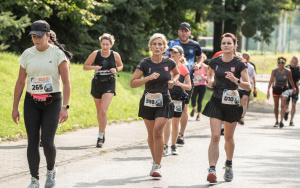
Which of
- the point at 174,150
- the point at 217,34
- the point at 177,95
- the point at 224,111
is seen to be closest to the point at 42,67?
the point at 224,111

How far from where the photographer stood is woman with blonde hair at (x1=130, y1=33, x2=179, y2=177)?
775 centimetres

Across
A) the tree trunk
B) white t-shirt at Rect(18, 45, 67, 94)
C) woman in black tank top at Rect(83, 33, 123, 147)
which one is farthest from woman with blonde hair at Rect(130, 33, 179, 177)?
the tree trunk

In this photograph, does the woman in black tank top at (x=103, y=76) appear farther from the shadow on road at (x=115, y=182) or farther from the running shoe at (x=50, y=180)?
the running shoe at (x=50, y=180)

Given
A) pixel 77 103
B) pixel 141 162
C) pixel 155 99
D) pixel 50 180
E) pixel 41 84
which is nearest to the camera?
pixel 41 84

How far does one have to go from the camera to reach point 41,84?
6.62m

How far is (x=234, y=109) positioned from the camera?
765 cm

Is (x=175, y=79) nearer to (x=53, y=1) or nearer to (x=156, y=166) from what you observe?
(x=156, y=166)

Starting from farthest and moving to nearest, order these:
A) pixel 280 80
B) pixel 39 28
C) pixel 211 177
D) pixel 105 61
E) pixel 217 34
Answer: pixel 217 34 → pixel 280 80 → pixel 105 61 → pixel 211 177 → pixel 39 28

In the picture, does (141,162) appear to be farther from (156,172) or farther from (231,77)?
(231,77)

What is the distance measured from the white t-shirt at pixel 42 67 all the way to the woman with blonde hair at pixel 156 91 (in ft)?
4.43

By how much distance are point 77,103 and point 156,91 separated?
7.93 m

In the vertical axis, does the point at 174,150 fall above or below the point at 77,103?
below

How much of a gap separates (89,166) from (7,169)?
3.86ft

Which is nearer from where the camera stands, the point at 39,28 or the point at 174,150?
the point at 39,28
